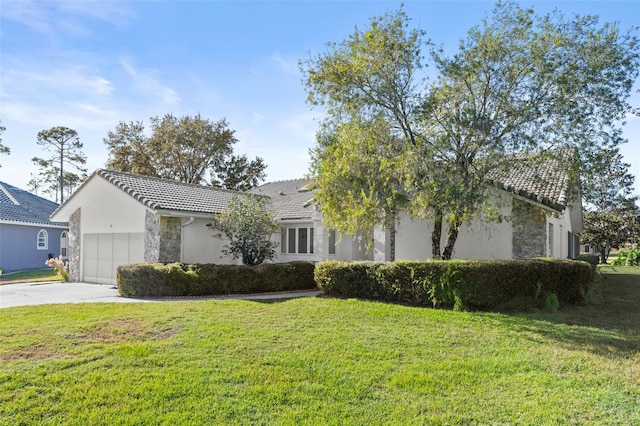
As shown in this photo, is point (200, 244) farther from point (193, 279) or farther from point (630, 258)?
point (630, 258)

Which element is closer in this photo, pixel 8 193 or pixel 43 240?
pixel 43 240

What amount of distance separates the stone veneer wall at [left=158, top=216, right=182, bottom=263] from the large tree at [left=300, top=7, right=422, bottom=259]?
7416 millimetres

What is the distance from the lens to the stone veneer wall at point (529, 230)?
615 inches

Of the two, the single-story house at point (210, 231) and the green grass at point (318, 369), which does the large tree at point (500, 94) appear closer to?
the single-story house at point (210, 231)

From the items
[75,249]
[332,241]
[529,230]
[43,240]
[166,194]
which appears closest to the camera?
[529,230]

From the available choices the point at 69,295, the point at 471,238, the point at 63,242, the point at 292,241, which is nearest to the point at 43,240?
the point at 63,242

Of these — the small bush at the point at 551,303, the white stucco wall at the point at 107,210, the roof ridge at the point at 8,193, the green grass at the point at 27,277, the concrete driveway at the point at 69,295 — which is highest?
the roof ridge at the point at 8,193

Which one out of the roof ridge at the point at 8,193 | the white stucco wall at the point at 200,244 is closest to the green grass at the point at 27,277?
→ the roof ridge at the point at 8,193

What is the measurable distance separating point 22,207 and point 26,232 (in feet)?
7.33

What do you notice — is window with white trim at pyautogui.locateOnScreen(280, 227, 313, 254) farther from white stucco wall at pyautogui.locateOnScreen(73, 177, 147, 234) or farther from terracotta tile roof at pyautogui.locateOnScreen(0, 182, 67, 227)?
terracotta tile roof at pyautogui.locateOnScreen(0, 182, 67, 227)

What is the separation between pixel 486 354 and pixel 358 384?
8.97ft

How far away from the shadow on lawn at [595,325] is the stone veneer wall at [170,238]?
1323cm

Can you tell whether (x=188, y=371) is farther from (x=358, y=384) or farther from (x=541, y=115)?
(x=541, y=115)

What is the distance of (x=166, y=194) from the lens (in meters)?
20.5
